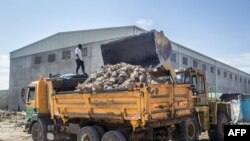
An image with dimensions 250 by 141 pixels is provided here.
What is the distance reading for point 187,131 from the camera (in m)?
9.85

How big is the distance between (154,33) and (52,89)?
12.5ft

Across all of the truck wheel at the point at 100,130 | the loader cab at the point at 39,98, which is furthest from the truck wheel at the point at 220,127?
the loader cab at the point at 39,98

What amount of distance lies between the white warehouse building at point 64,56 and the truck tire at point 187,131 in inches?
710

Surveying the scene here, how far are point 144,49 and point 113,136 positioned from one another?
3.63 metres

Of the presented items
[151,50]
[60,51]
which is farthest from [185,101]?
[60,51]

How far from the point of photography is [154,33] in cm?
1091

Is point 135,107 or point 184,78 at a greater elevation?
point 184,78

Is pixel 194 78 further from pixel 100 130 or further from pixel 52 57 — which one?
pixel 52 57

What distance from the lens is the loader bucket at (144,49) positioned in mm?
10992

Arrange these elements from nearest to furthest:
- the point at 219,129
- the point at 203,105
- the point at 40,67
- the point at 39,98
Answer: the point at 203,105, the point at 39,98, the point at 219,129, the point at 40,67

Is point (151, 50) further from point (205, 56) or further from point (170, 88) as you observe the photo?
point (205, 56)

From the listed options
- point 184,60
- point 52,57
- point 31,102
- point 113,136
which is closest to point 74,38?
point 52,57

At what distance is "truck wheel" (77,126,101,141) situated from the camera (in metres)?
9.27

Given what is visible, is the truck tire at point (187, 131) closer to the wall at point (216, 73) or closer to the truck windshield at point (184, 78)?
the truck windshield at point (184, 78)
